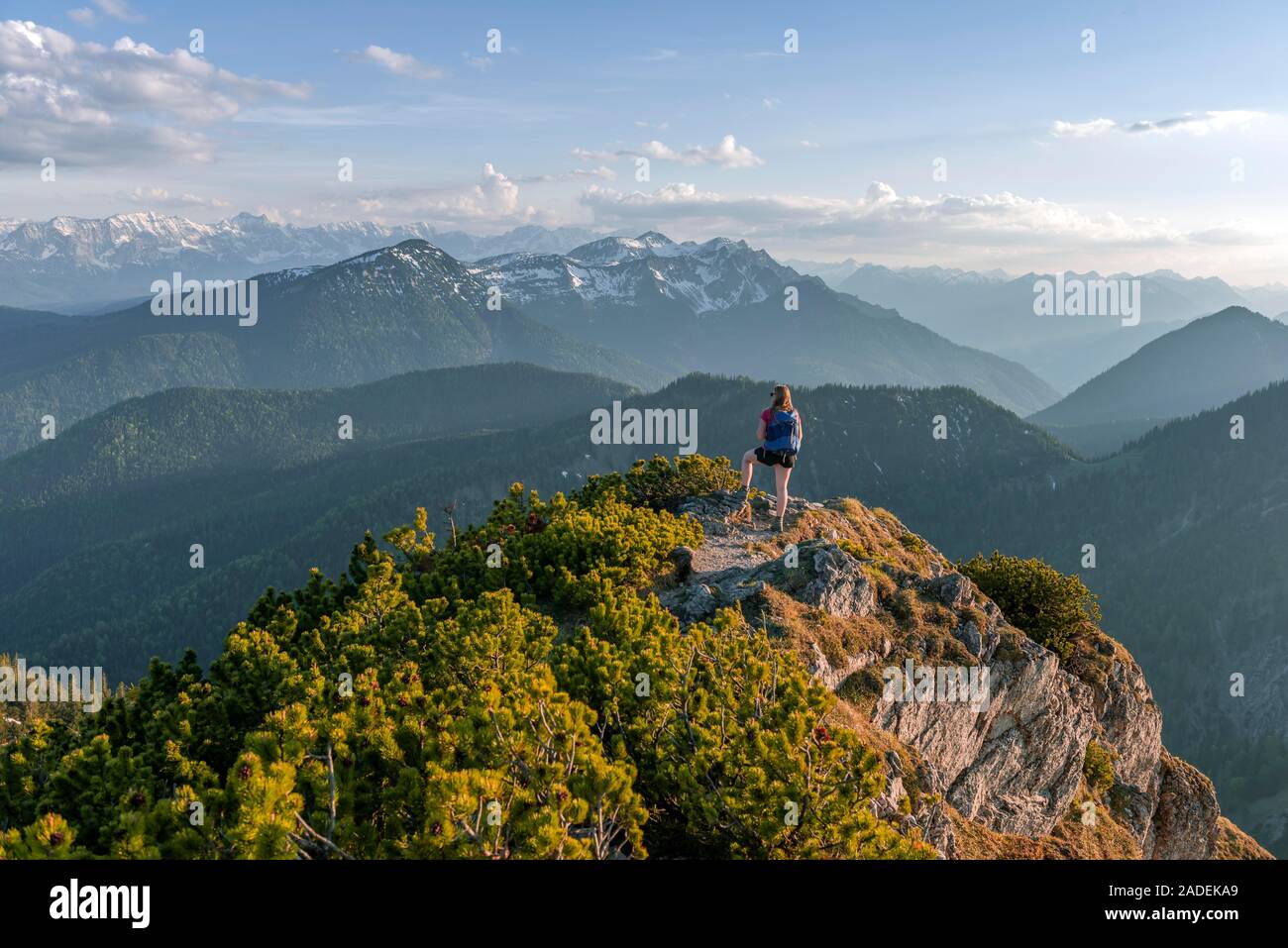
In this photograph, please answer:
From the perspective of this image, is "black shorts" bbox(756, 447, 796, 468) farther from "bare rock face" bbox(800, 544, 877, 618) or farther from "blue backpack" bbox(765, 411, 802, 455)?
"bare rock face" bbox(800, 544, 877, 618)

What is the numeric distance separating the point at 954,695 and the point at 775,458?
9.64m

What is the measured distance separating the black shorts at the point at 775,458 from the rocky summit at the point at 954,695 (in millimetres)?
3281

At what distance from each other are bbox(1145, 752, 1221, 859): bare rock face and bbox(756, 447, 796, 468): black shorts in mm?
23025

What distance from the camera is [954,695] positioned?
79.4ft

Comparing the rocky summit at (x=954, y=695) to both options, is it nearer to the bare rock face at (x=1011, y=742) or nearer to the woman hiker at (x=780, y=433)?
the bare rock face at (x=1011, y=742)

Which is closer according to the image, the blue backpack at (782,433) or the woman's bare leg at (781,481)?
the blue backpack at (782,433)

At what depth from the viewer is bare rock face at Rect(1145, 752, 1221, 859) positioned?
1267 inches

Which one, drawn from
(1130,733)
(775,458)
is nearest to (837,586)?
(775,458)

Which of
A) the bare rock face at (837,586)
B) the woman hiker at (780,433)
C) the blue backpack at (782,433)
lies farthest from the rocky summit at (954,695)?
the blue backpack at (782,433)

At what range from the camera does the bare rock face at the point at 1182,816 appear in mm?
32188

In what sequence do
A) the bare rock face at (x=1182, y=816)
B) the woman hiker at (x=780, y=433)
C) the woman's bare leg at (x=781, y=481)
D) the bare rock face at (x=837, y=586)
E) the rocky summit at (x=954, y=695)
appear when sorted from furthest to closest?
the bare rock face at (x=1182, y=816) → the woman's bare leg at (x=781, y=481) → the woman hiker at (x=780, y=433) → the bare rock face at (x=837, y=586) → the rocky summit at (x=954, y=695)

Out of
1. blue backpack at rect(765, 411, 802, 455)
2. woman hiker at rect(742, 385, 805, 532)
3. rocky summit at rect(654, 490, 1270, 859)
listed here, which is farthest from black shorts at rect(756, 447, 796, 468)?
rocky summit at rect(654, 490, 1270, 859)
